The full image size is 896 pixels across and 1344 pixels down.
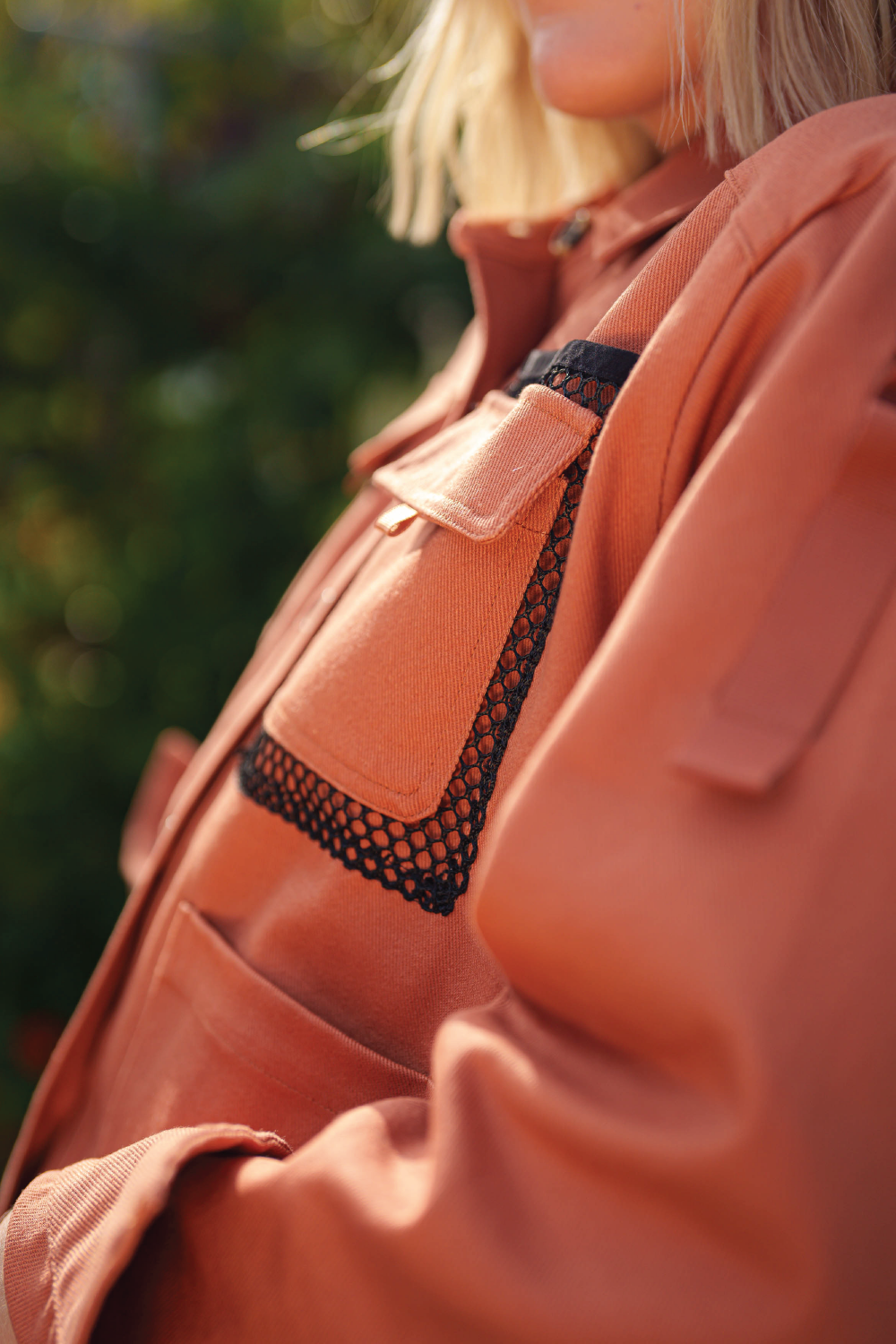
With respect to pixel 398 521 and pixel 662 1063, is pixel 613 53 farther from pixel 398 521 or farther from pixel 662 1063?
pixel 662 1063

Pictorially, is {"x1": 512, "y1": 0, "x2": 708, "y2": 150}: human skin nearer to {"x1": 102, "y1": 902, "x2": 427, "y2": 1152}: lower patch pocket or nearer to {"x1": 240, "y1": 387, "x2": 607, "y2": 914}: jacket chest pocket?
{"x1": 240, "y1": 387, "x2": 607, "y2": 914}: jacket chest pocket

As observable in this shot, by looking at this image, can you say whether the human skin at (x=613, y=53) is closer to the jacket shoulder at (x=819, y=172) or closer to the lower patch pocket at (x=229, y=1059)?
the jacket shoulder at (x=819, y=172)

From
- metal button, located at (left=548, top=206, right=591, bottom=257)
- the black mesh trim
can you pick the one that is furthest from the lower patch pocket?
metal button, located at (left=548, top=206, right=591, bottom=257)

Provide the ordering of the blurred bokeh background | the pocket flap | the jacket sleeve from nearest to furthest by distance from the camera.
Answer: the jacket sleeve
the pocket flap
the blurred bokeh background

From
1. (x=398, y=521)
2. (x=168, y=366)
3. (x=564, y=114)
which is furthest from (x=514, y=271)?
(x=168, y=366)

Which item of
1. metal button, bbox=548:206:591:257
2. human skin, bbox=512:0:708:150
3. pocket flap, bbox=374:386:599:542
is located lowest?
pocket flap, bbox=374:386:599:542

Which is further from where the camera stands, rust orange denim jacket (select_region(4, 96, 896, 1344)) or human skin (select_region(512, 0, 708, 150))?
human skin (select_region(512, 0, 708, 150))

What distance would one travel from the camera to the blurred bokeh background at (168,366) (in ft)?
5.98

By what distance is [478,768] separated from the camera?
27.8 inches

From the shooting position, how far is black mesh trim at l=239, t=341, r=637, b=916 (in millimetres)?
690

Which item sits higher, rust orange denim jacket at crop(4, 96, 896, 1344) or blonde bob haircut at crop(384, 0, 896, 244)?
blonde bob haircut at crop(384, 0, 896, 244)

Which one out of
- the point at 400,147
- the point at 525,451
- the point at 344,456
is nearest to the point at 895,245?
the point at 525,451

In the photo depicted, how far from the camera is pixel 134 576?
1.86m

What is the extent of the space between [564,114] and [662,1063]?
80cm
